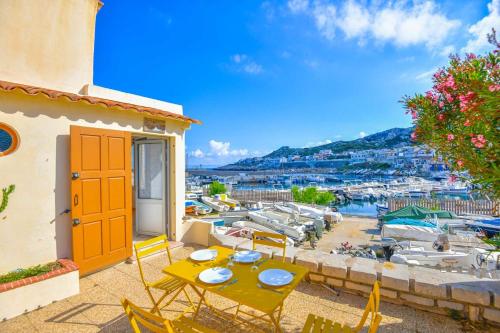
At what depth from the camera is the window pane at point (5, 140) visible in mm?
3344

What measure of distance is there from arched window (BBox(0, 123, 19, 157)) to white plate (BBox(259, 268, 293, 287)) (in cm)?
395

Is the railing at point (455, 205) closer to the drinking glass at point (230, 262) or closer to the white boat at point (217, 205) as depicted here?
the white boat at point (217, 205)

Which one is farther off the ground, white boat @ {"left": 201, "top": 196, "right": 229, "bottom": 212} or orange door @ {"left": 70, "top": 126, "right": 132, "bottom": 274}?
orange door @ {"left": 70, "top": 126, "right": 132, "bottom": 274}

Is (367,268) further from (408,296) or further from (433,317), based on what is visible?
(433,317)

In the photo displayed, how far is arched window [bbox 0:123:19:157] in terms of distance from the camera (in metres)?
3.34

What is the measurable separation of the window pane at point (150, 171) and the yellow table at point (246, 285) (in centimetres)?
346

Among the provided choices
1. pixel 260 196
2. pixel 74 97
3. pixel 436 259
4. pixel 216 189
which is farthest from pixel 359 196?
pixel 74 97

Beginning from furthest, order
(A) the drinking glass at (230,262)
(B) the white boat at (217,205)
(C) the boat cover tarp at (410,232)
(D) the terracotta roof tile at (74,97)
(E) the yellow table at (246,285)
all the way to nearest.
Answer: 1. (B) the white boat at (217,205)
2. (C) the boat cover tarp at (410,232)
3. (D) the terracotta roof tile at (74,97)
4. (A) the drinking glass at (230,262)
5. (E) the yellow table at (246,285)

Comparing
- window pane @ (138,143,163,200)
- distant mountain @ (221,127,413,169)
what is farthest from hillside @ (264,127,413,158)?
window pane @ (138,143,163,200)

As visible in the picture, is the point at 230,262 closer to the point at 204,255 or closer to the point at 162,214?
the point at 204,255

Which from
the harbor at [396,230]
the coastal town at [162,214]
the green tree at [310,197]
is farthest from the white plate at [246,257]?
the green tree at [310,197]

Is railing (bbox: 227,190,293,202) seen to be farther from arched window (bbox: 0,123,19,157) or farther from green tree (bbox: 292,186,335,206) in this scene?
arched window (bbox: 0,123,19,157)

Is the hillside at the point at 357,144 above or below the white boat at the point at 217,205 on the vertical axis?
above

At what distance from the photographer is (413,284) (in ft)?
9.82
